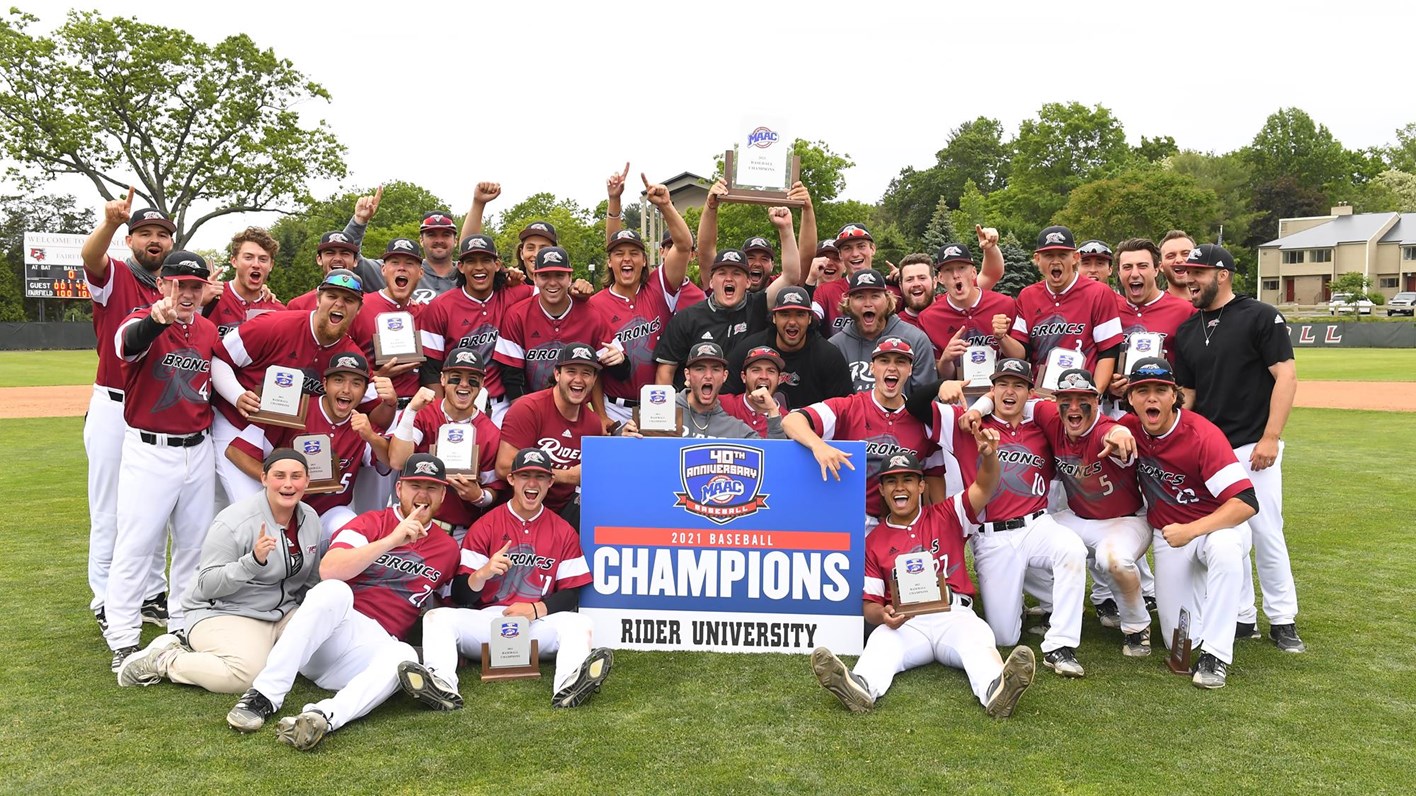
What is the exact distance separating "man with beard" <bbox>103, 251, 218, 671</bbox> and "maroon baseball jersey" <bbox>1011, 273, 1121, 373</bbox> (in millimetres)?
5710

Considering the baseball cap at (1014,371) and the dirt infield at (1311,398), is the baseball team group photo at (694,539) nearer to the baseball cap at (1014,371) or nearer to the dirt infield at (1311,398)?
the baseball cap at (1014,371)

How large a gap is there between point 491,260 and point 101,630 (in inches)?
144

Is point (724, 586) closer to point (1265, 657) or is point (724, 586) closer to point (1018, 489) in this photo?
point (1018, 489)

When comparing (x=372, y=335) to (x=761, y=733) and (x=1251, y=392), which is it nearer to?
(x=761, y=733)

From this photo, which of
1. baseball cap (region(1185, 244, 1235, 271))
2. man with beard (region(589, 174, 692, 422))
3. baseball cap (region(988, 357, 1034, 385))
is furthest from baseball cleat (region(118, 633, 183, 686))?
baseball cap (region(1185, 244, 1235, 271))

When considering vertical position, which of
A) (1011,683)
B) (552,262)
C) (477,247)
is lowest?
(1011,683)

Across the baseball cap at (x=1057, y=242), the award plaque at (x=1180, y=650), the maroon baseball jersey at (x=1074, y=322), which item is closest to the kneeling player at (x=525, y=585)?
the award plaque at (x=1180, y=650)

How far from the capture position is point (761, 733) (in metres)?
4.68

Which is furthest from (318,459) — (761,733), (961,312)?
(961,312)

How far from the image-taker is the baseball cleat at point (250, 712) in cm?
462

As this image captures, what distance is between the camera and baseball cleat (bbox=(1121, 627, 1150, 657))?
234 inches

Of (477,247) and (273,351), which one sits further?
(477,247)

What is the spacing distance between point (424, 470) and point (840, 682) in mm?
2514

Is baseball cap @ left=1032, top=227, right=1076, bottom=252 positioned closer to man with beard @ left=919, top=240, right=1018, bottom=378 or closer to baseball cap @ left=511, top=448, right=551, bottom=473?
man with beard @ left=919, top=240, right=1018, bottom=378
